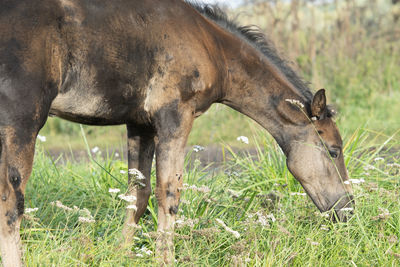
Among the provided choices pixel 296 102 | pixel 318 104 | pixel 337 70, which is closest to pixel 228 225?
pixel 296 102

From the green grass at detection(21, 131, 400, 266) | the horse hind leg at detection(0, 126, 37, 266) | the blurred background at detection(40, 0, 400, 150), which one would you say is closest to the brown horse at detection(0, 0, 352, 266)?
the horse hind leg at detection(0, 126, 37, 266)

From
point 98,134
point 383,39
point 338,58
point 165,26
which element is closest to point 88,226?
point 165,26

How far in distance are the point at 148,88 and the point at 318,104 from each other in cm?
147

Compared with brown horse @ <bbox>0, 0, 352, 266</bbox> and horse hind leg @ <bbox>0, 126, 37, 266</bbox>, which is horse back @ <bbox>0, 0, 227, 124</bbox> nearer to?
brown horse @ <bbox>0, 0, 352, 266</bbox>

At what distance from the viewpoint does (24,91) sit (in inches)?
135

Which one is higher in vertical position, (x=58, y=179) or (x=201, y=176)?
(x=201, y=176)

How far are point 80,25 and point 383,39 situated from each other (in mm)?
9867

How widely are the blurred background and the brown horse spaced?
14.5 ft

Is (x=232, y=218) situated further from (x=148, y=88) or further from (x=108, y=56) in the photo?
(x=108, y=56)

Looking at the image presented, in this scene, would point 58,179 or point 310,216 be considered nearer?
point 310,216

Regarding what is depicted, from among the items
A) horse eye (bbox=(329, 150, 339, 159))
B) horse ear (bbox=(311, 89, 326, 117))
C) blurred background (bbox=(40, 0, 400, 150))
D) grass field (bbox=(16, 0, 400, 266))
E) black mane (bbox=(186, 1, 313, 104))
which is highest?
black mane (bbox=(186, 1, 313, 104))

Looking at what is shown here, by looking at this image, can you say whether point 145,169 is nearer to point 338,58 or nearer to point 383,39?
point 338,58

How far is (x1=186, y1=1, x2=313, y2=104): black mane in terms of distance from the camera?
15.6ft

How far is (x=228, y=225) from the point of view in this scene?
4531 mm
